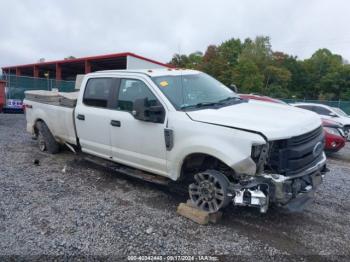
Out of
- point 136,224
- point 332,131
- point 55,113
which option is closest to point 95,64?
point 55,113

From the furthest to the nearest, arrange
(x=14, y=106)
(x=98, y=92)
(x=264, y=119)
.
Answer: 1. (x=14, y=106)
2. (x=98, y=92)
3. (x=264, y=119)

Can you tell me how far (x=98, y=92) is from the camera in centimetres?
517

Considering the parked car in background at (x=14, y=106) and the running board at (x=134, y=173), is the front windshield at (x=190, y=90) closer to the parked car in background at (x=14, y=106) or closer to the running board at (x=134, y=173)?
→ the running board at (x=134, y=173)

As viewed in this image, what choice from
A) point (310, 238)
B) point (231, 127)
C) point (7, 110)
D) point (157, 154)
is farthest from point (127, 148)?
point (7, 110)

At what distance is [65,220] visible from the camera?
3809 millimetres

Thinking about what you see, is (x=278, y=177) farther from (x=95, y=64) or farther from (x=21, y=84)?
(x=95, y=64)

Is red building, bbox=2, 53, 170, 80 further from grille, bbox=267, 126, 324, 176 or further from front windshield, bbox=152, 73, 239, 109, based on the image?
grille, bbox=267, 126, 324, 176

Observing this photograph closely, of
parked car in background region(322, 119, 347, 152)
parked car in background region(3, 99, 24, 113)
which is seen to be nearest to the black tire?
parked car in background region(322, 119, 347, 152)

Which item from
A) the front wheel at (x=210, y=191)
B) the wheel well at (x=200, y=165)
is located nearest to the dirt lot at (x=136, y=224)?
the front wheel at (x=210, y=191)

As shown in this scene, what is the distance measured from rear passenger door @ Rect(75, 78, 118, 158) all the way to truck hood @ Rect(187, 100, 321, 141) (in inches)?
67.8

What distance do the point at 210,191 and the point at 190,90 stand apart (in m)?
1.57

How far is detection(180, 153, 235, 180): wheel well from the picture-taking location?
152 inches

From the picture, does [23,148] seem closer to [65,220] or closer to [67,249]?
[65,220]

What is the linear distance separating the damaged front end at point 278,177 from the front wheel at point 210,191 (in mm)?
122
